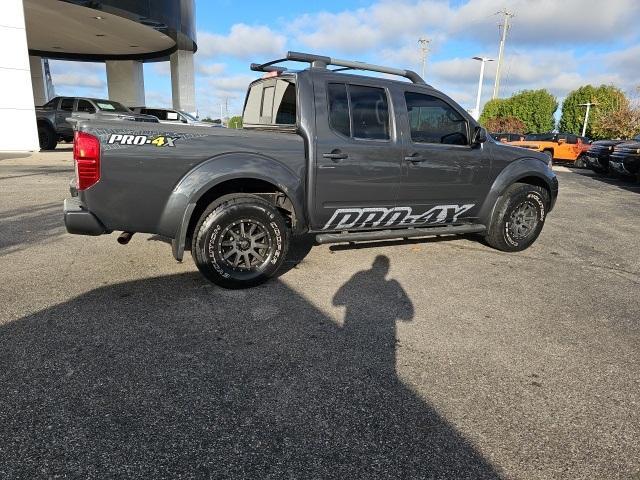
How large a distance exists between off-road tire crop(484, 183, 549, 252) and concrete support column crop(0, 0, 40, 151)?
16.1m

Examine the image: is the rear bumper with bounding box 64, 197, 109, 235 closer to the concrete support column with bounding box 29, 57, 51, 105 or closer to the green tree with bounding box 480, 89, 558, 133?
the concrete support column with bounding box 29, 57, 51, 105

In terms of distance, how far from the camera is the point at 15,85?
49.3 feet

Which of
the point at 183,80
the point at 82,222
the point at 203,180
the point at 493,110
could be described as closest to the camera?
the point at 82,222

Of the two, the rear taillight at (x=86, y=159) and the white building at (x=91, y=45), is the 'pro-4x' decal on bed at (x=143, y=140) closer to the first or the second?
the rear taillight at (x=86, y=159)

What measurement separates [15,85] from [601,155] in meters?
20.1

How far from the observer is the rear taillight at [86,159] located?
354 centimetres

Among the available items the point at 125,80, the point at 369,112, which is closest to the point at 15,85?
the point at 369,112

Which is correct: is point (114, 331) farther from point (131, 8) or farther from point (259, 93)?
point (131, 8)

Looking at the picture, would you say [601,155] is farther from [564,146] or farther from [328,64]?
[328,64]

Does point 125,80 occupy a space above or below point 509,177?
above

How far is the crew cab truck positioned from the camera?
3.70 m

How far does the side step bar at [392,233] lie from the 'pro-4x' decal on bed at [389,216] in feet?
0.28

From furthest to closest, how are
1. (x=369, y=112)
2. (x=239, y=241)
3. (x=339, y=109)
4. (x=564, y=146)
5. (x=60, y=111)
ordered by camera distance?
(x=564, y=146)
(x=60, y=111)
(x=369, y=112)
(x=339, y=109)
(x=239, y=241)

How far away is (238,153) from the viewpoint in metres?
3.96
